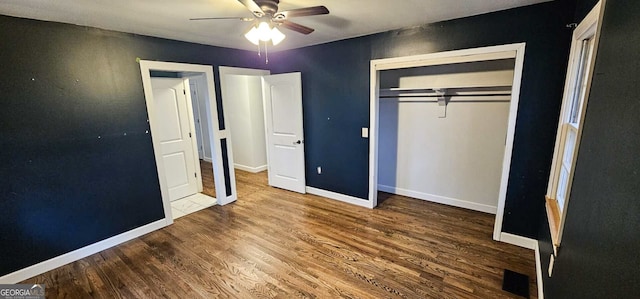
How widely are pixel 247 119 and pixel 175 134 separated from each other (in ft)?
5.54

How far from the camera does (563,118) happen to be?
82.5 inches

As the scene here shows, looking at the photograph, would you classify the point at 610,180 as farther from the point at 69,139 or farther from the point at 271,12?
the point at 69,139

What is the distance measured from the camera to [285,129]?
13.6 ft

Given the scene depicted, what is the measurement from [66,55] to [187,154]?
195 centimetres

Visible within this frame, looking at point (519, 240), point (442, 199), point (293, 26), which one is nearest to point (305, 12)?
point (293, 26)

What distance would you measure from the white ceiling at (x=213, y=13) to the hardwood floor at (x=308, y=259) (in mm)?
2280

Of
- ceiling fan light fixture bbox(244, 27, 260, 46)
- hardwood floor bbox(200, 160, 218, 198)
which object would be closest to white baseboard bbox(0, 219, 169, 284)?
hardwood floor bbox(200, 160, 218, 198)

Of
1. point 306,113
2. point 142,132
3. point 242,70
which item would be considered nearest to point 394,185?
point 306,113

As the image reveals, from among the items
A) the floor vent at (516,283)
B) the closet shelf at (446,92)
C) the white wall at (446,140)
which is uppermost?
the closet shelf at (446,92)

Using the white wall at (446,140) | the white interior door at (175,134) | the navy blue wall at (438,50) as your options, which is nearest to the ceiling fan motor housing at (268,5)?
the navy blue wall at (438,50)

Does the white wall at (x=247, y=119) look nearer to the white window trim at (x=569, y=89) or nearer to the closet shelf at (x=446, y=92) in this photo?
the closet shelf at (x=446, y=92)

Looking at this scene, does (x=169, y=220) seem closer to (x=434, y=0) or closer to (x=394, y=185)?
(x=394, y=185)

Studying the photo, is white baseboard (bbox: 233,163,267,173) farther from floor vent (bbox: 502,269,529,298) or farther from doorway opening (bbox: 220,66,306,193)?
floor vent (bbox: 502,269,529,298)

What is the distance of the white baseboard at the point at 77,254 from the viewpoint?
2.27m
